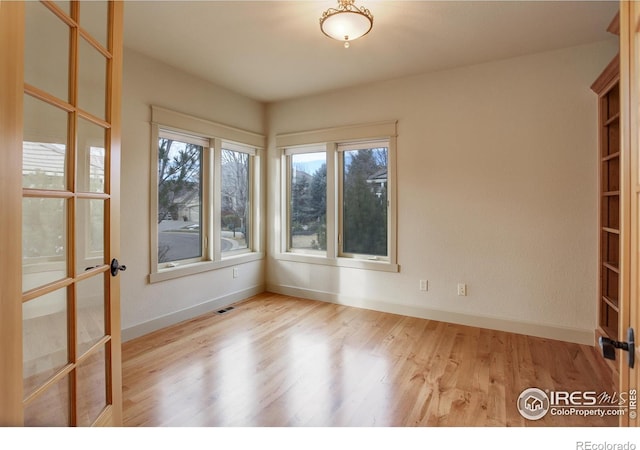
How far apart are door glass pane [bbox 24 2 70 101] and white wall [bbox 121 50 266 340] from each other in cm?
190

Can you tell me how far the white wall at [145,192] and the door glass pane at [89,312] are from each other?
1.69 m

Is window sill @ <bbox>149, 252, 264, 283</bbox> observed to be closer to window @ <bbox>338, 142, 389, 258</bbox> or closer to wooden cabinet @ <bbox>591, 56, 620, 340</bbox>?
window @ <bbox>338, 142, 389, 258</bbox>

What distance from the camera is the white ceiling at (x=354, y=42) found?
2314mm

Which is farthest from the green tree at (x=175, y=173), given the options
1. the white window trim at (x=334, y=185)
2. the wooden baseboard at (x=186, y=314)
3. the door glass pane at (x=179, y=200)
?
the white window trim at (x=334, y=185)

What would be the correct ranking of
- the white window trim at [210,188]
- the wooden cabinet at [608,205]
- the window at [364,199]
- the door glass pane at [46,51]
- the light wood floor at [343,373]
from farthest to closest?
the window at [364,199] → the white window trim at [210,188] → the wooden cabinet at [608,205] → the light wood floor at [343,373] → the door glass pane at [46,51]

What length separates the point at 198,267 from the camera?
11.9 feet

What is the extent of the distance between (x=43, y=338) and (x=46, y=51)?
1006 millimetres

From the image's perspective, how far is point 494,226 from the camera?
3.20m

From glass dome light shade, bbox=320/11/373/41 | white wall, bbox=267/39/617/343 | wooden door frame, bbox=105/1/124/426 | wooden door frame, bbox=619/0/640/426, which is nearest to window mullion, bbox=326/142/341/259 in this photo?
white wall, bbox=267/39/617/343

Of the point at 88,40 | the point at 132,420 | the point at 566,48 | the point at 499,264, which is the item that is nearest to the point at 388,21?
the point at 566,48

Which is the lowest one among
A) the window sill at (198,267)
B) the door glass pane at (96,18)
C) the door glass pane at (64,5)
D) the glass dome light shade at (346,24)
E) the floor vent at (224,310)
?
the floor vent at (224,310)

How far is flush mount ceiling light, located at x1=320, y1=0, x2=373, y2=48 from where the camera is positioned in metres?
2.11

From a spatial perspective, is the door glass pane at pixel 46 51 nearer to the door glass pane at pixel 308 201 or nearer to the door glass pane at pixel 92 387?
the door glass pane at pixel 92 387

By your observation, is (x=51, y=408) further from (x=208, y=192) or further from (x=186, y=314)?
(x=208, y=192)
